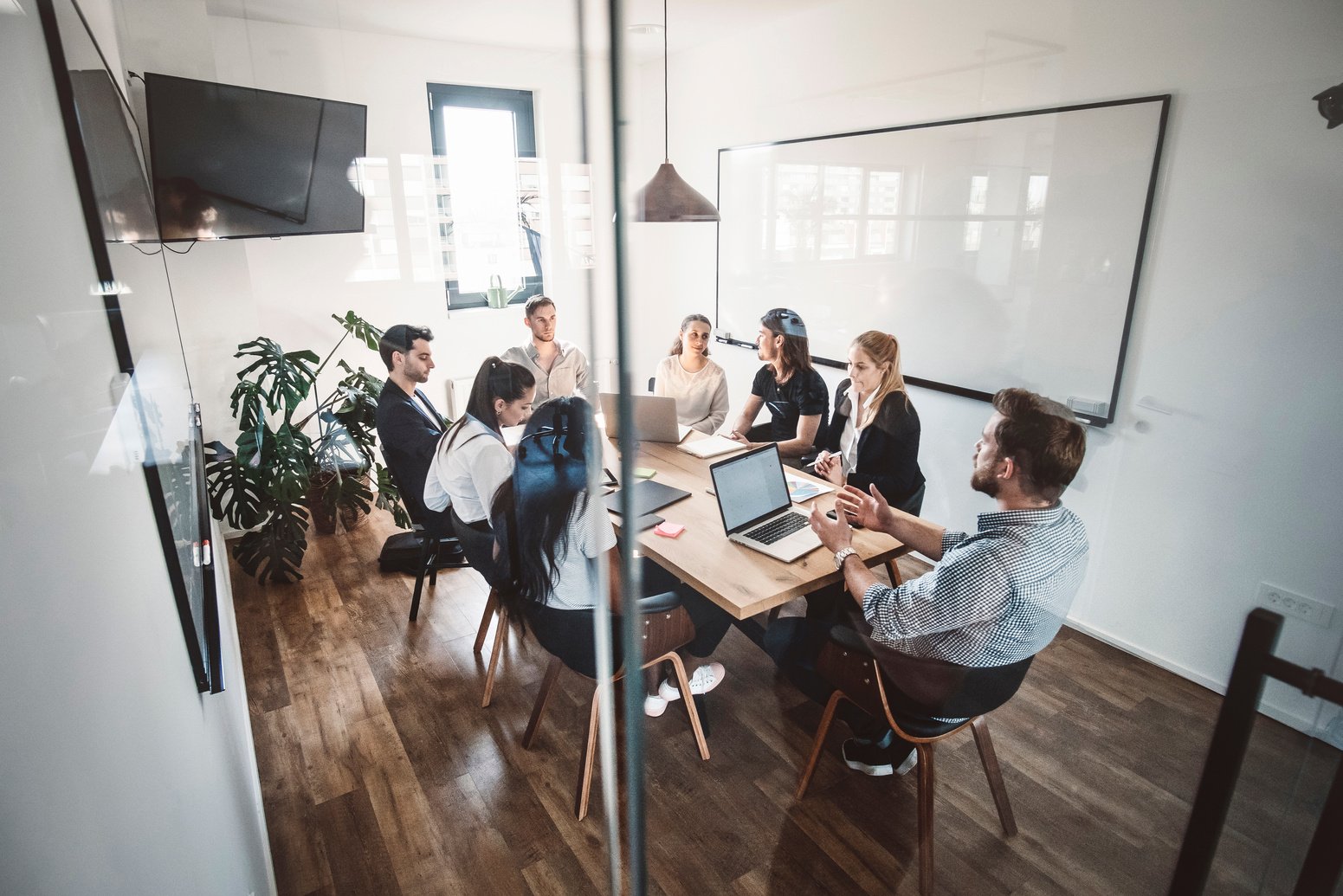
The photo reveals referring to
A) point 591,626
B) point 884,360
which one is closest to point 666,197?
point 591,626

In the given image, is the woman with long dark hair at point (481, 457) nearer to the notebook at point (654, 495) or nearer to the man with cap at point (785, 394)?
the notebook at point (654, 495)

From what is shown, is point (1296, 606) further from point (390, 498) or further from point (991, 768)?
point (390, 498)

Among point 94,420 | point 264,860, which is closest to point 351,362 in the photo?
point 264,860

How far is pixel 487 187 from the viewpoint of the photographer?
2.60 feet

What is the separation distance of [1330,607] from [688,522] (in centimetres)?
131

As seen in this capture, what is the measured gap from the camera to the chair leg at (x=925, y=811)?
1.40 metres

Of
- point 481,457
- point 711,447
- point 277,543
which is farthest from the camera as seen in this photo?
point 277,543

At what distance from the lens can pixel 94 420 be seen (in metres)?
0.46

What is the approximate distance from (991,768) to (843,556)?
0.59m

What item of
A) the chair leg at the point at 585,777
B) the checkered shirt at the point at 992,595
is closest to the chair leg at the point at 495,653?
the chair leg at the point at 585,777

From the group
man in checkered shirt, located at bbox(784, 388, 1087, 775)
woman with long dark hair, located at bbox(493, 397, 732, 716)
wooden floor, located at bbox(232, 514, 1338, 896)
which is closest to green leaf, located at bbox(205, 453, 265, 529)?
wooden floor, located at bbox(232, 514, 1338, 896)

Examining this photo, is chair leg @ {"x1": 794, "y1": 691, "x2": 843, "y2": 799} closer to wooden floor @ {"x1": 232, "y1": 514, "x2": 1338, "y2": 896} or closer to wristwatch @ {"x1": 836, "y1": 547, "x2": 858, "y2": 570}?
wooden floor @ {"x1": 232, "y1": 514, "x2": 1338, "y2": 896}

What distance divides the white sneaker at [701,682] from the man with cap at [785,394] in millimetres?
663

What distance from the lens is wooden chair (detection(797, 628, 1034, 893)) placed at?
143cm
